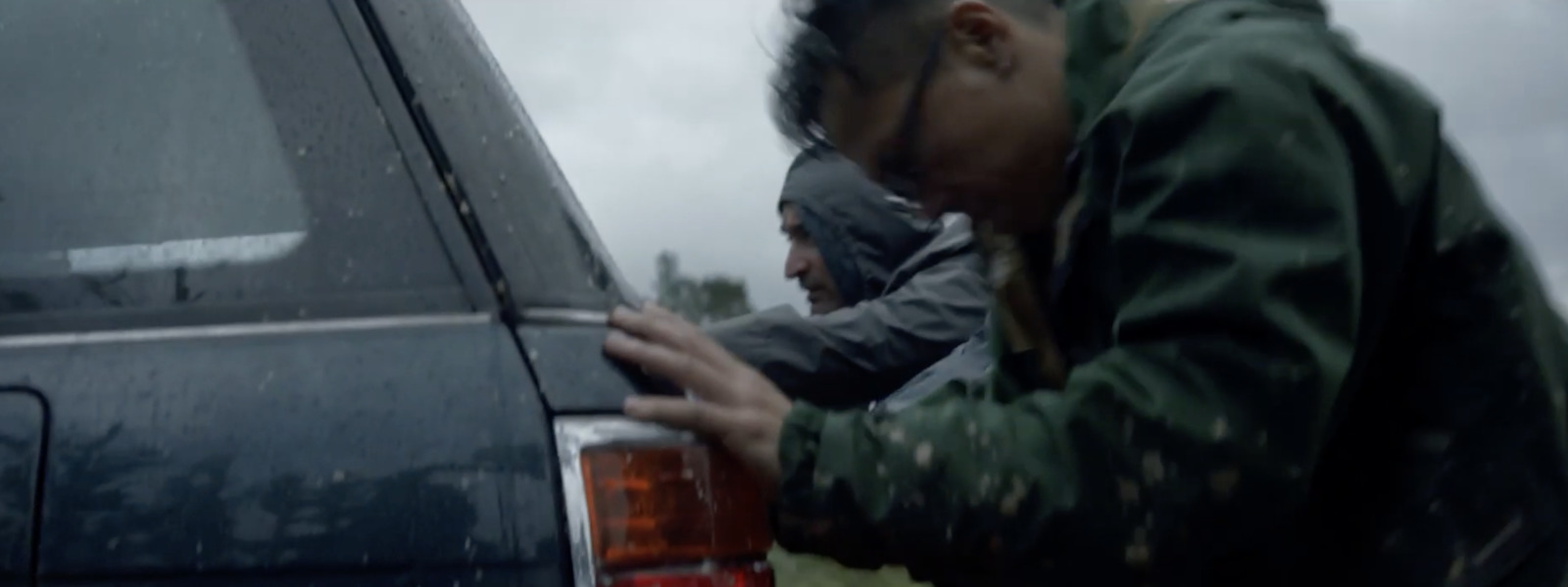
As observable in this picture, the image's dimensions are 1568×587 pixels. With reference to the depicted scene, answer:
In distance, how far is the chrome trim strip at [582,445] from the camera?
153cm

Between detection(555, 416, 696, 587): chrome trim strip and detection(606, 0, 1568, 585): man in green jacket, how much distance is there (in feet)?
0.07

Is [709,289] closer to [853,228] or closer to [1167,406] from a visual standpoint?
[853,228]

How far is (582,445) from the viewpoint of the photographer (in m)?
1.57

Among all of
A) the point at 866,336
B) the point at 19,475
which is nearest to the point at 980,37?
the point at 19,475

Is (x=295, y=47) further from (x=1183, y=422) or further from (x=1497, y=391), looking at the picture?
(x=1497, y=391)

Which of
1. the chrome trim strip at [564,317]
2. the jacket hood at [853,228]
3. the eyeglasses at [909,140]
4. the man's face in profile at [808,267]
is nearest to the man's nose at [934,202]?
the eyeglasses at [909,140]

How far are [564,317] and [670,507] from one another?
25 cm

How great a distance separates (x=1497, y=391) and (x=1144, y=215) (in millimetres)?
398

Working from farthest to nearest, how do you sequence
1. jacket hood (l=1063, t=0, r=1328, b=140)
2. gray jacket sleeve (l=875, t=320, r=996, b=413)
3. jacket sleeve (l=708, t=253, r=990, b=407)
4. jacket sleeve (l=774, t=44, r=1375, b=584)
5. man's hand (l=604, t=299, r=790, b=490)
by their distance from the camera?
jacket sleeve (l=708, t=253, r=990, b=407) < gray jacket sleeve (l=875, t=320, r=996, b=413) < jacket hood (l=1063, t=0, r=1328, b=140) < man's hand (l=604, t=299, r=790, b=490) < jacket sleeve (l=774, t=44, r=1375, b=584)

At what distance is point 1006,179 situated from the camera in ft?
6.00

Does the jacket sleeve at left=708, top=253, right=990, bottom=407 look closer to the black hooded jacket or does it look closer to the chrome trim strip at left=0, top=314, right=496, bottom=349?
the black hooded jacket

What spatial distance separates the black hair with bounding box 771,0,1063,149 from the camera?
5.88 ft

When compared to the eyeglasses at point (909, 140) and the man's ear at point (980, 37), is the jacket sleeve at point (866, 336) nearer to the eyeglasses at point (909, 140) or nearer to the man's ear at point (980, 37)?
the eyeglasses at point (909, 140)

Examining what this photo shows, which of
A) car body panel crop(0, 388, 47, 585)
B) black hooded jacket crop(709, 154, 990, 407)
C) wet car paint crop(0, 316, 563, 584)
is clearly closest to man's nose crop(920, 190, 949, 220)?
wet car paint crop(0, 316, 563, 584)
